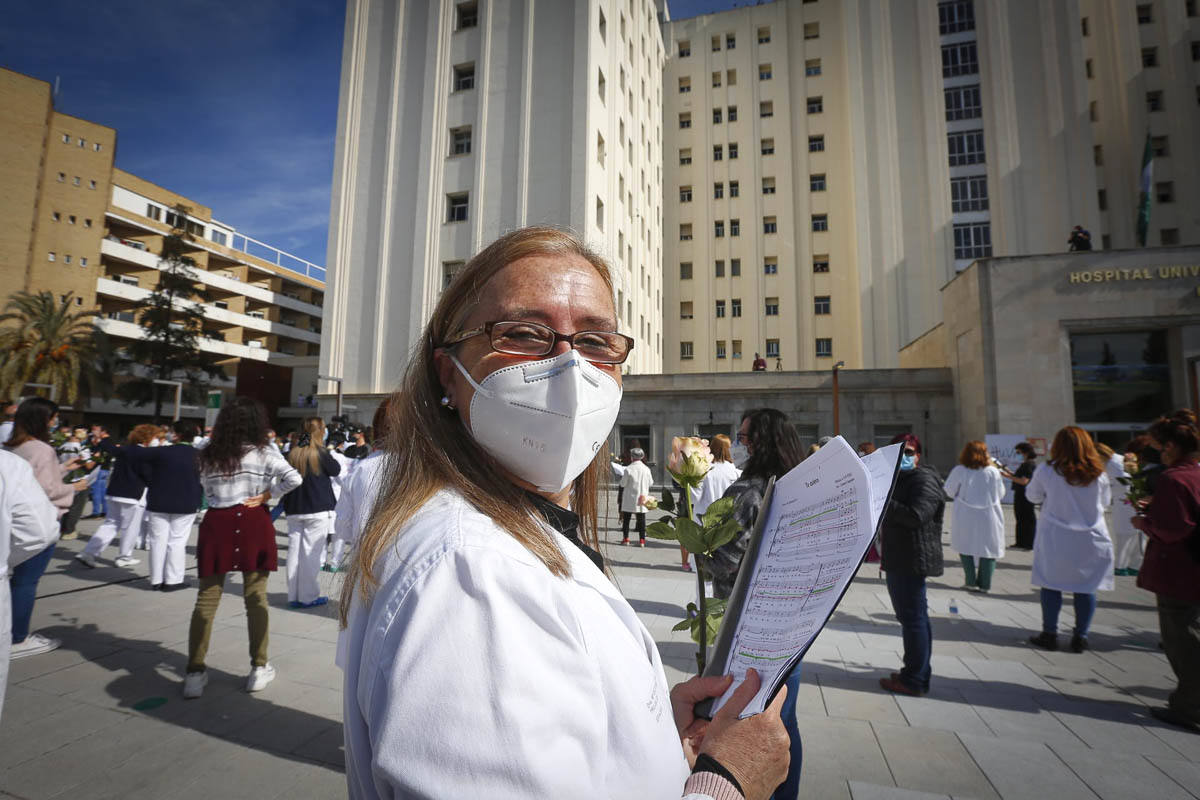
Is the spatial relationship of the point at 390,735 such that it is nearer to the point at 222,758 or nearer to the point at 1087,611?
the point at 222,758

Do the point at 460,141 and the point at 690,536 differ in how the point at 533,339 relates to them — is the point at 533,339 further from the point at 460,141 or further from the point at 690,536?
the point at 460,141

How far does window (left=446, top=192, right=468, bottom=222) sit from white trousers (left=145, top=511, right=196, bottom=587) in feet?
73.7

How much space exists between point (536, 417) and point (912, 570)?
433 cm

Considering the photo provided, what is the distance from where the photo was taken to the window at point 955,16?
32.2m

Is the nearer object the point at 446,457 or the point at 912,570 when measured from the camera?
the point at 446,457

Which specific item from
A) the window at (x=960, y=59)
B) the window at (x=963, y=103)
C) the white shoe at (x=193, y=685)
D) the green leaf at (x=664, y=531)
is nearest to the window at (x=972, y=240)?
the window at (x=963, y=103)

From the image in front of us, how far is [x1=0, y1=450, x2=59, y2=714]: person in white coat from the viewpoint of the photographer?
2.98m

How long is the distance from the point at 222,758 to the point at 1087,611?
7.77m

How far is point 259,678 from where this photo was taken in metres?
4.41

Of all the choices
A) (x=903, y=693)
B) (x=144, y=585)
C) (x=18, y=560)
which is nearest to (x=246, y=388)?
(x=144, y=585)

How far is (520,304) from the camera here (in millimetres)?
1404

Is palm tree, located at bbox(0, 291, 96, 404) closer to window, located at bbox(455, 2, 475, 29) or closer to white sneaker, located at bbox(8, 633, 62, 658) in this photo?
window, located at bbox(455, 2, 475, 29)

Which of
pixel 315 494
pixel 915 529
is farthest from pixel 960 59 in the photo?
pixel 315 494

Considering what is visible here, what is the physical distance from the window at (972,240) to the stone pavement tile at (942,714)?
108 ft
